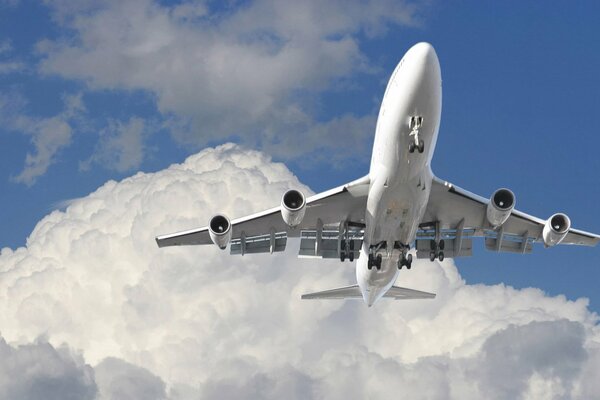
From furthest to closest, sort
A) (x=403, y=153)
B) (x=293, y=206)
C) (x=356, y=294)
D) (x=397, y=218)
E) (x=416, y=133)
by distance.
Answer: (x=356, y=294)
(x=293, y=206)
(x=397, y=218)
(x=403, y=153)
(x=416, y=133)

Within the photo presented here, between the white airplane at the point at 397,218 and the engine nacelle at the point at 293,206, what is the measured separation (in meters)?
0.04

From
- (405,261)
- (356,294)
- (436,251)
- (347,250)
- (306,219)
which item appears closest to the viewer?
(405,261)

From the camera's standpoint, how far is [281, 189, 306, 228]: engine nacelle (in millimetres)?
36812

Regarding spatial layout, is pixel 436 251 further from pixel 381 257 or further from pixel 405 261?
pixel 381 257

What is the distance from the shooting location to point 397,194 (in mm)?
34156

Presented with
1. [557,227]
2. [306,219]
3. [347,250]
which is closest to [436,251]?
[347,250]

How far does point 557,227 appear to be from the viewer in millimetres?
39375

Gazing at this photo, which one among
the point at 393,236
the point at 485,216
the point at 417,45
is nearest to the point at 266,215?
the point at 393,236

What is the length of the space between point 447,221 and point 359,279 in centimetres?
443

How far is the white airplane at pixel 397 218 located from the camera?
103 feet

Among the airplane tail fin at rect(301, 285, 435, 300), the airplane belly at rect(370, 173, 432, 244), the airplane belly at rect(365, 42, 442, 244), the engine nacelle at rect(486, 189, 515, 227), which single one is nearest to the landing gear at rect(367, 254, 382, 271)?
the airplane belly at rect(370, 173, 432, 244)

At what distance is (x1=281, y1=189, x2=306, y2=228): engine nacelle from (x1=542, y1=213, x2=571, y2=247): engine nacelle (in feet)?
32.9

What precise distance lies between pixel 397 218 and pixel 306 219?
6.21 meters

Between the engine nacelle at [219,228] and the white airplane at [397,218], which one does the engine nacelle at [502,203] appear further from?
the engine nacelle at [219,228]
